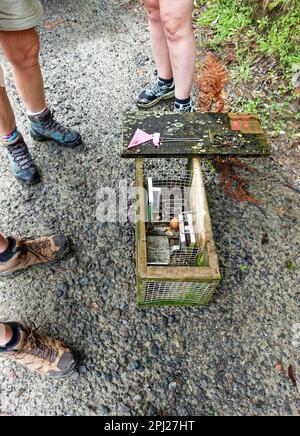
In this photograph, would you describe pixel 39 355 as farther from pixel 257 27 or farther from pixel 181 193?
pixel 257 27

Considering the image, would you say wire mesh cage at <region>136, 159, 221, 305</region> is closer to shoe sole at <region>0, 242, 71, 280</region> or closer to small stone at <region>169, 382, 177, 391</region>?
small stone at <region>169, 382, 177, 391</region>

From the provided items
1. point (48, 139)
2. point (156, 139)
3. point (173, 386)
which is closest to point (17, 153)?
point (48, 139)

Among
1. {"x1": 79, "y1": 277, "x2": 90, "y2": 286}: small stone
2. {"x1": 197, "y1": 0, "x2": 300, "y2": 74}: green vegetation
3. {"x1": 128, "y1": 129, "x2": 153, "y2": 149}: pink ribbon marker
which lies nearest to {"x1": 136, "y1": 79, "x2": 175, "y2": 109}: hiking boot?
{"x1": 197, "y1": 0, "x2": 300, "y2": 74}: green vegetation

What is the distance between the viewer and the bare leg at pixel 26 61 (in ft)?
7.13

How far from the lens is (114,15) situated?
412 centimetres

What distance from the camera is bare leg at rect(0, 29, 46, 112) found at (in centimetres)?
217

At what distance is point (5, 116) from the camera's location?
7.66ft

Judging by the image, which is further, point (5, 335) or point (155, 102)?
point (155, 102)

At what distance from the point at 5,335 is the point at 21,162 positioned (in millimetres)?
1280

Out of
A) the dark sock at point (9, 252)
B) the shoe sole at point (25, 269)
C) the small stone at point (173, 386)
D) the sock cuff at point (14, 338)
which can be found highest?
the dark sock at point (9, 252)

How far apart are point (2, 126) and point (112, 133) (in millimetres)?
902

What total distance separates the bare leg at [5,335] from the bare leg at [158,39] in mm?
2206

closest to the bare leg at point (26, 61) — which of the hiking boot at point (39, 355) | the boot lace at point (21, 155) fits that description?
the boot lace at point (21, 155)

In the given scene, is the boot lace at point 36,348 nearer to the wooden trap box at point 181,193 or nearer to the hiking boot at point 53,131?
the wooden trap box at point 181,193
